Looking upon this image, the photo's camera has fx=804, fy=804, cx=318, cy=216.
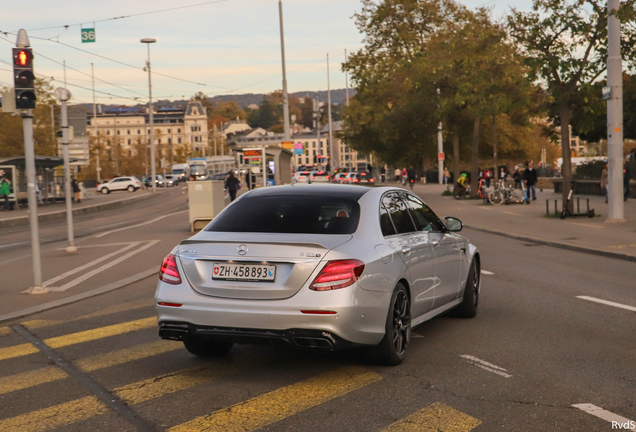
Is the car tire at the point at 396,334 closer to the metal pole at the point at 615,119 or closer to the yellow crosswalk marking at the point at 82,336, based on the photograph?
the yellow crosswalk marking at the point at 82,336

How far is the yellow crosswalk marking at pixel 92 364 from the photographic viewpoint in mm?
6081

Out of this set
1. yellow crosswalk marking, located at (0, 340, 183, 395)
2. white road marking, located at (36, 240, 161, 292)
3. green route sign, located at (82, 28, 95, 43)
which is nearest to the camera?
yellow crosswalk marking, located at (0, 340, 183, 395)

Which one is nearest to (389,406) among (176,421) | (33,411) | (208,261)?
(176,421)

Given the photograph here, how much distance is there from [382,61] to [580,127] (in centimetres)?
3555

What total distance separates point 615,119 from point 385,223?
1773 centimetres

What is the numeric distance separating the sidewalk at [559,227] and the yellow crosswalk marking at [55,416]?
39.2 feet

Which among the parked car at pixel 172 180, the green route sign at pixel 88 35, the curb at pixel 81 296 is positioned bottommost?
the parked car at pixel 172 180

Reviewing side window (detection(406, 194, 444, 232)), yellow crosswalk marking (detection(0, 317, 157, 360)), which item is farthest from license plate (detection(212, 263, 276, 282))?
yellow crosswalk marking (detection(0, 317, 157, 360))

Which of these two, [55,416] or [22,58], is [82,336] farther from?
[22,58]

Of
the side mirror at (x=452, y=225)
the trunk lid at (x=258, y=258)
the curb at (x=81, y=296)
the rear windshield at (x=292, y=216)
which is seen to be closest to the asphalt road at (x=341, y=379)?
the curb at (x=81, y=296)

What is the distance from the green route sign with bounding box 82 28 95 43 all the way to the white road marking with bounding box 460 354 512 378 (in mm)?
32563

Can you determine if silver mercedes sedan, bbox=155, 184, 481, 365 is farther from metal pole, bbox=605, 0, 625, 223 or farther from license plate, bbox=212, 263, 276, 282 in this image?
metal pole, bbox=605, 0, 625, 223

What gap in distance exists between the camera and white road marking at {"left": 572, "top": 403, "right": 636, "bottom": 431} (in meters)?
4.72

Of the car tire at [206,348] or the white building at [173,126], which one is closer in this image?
the car tire at [206,348]
